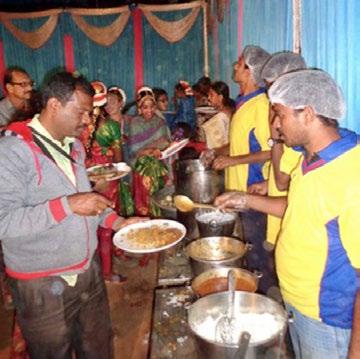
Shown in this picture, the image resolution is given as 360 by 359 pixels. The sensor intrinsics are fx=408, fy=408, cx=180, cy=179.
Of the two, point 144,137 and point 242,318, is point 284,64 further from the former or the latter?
point 144,137

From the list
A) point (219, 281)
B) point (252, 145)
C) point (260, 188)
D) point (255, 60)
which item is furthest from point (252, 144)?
point (219, 281)

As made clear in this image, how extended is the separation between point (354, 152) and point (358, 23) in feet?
1.78

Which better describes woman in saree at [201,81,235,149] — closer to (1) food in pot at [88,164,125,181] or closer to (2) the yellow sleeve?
(1) food in pot at [88,164,125,181]

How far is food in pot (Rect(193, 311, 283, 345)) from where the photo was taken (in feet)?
5.30

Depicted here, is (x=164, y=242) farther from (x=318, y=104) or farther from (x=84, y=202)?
A: (x=318, y=104)

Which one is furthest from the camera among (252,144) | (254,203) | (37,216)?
(252,144)

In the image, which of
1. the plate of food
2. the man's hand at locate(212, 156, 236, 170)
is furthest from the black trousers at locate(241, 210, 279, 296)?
the plate of food

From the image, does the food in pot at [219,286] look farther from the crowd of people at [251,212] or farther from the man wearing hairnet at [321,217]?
the man wearing hairnet at [321,217]

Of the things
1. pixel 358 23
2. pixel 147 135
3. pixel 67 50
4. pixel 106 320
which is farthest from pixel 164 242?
pixel 67 50

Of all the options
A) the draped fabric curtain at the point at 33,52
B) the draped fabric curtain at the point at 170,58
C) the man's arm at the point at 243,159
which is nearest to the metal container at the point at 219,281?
the man's arm at the point at 243,159

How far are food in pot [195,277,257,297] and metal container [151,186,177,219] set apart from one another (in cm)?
109

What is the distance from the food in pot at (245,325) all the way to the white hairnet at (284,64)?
4.55 ft

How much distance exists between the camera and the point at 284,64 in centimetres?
241

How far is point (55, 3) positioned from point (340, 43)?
997cm
